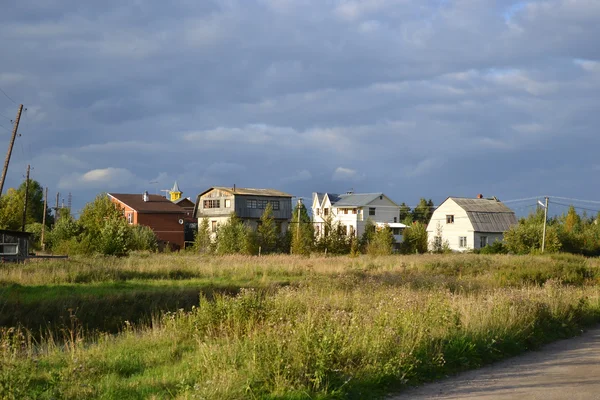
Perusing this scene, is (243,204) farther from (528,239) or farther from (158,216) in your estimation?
(528,239)

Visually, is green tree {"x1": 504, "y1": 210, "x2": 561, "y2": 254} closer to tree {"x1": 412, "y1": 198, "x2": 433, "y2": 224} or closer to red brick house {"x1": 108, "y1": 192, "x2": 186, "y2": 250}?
red brick house {"x1": 108, "y1": 192, "x2": 186, "y2": 250}

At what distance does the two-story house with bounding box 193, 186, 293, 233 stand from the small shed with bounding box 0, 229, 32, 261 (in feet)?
137

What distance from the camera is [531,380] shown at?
9.93 meters

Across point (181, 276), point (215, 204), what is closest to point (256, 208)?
point (215, 204)

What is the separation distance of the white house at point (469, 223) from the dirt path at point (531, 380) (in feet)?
240

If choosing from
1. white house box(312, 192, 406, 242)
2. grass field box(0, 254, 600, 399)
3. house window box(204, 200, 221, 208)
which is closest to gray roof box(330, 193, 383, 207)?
white house box(312, 192, 406, 242)

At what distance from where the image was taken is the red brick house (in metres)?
84.2

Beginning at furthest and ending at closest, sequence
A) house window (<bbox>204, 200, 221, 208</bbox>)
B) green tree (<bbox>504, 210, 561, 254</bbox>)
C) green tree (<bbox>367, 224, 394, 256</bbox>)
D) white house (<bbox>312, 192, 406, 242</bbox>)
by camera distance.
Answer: white house (<bbox>312, 192, 406, 242</bbox>) < house window (<bbox>204, 200, 221, 208</bbox>) < green tree (<bbox>504, 210, 561, 254</bbox>) < green tree (<bbox>367, 224, 394, 256</bbox>)

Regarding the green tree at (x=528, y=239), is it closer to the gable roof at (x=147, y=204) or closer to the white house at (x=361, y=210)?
the white house at (x=361, y=210)

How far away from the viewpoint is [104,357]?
11.0 m

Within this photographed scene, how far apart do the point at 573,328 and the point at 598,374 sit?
16.8 feet

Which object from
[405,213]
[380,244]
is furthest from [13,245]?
[405,213]

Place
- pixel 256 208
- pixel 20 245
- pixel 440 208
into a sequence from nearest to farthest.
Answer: pixel 20 245 < pixel 256 208 < pixel 440 208

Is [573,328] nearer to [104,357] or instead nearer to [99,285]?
[104,357]
